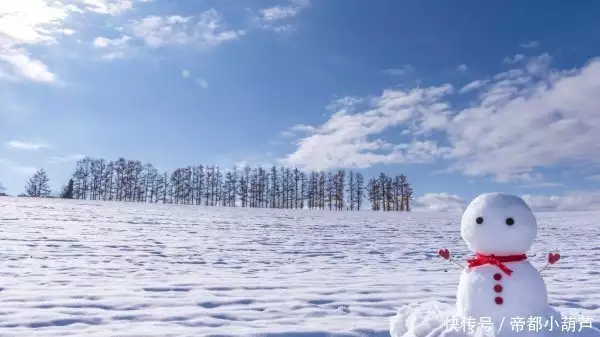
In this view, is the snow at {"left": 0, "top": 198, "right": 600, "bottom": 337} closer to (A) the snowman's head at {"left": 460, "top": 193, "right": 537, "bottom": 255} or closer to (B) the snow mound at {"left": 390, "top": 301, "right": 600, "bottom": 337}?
(B) the snow mound at {"left": 390, "top": 301, "right": 600, "bottom": 337}

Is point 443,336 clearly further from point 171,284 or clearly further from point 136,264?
point 136,264

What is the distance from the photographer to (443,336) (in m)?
3.31

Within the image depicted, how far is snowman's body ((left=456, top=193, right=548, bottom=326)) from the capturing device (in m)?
3.35

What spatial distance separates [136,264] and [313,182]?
52099 millimetres

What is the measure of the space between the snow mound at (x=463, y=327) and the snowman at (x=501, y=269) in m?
0.06

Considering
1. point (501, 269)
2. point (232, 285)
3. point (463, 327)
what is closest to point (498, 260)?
point (501, 269)

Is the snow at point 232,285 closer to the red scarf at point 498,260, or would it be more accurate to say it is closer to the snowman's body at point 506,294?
the snowman's body at point 506,294

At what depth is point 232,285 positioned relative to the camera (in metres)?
6.11

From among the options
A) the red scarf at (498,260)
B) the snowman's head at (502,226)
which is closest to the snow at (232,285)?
the red scarf at (498,260)

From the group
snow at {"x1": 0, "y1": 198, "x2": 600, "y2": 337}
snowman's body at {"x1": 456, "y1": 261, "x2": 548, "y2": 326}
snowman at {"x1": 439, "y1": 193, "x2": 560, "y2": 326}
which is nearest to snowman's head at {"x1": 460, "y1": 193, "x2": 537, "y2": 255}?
snowman at {"x1": 439, "y1": 193, "x2": 560, "y2": 326}

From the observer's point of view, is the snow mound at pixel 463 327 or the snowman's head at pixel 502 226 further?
the snowman's head at pixel 502 226

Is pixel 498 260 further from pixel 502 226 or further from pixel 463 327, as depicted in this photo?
pixel 463 327

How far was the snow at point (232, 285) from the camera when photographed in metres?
4.12

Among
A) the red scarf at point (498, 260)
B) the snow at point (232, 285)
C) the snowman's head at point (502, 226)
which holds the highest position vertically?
the snowman's head at point (502, 226)
